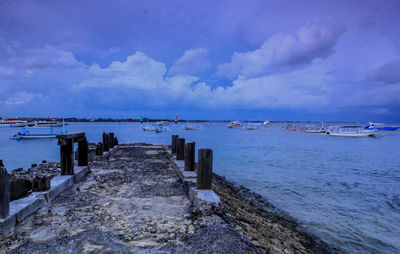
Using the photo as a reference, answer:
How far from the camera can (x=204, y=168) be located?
17.8 ft

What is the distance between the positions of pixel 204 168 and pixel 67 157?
13.2ft

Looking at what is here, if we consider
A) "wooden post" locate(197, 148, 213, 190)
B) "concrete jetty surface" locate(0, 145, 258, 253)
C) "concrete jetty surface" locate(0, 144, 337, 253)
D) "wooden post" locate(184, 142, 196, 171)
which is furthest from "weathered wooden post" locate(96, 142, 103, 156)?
"wooden post" locate(197, 148, 213, 190)

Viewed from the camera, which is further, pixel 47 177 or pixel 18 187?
pixel 47 177

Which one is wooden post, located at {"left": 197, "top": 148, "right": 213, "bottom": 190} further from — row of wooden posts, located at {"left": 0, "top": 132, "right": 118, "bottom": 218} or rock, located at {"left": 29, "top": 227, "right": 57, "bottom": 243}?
row of wooden posts, located at {"left": 0, "top": 132, "right": 118, "bottom": 218}

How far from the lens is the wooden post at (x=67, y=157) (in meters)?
6.31

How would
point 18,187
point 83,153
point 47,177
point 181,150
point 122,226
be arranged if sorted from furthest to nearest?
point 181,150 < point 83,153 < point 47,177 < point 18,187 < point 122,226

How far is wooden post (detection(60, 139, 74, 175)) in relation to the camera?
20.7 ft

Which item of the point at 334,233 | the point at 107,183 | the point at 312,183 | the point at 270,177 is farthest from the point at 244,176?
the point at 107,183

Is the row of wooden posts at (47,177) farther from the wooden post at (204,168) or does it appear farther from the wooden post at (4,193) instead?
the wooden post at (204,168)

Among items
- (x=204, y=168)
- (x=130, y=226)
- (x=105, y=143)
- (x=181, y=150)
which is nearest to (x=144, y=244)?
(x=130, y=226)

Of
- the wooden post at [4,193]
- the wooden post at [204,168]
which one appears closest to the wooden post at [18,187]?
the wooden post at [4,193]

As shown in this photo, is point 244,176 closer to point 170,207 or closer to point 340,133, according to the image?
point 170,207

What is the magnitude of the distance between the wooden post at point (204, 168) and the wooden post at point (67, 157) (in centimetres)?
374

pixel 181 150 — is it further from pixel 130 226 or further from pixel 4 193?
pixel 4 193
